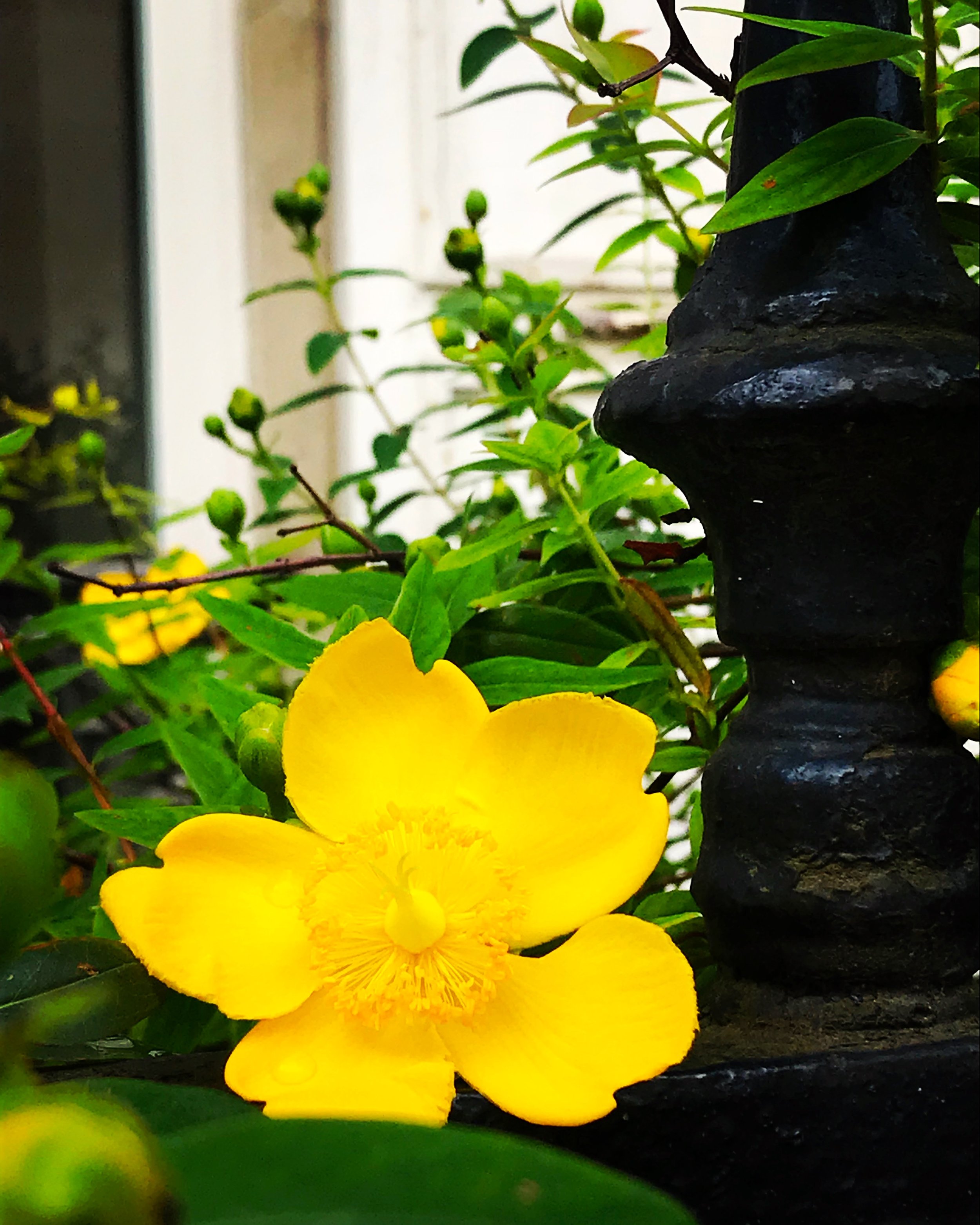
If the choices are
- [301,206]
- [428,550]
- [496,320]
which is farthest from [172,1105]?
[301,206]

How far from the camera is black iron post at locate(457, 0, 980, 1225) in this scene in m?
0.29

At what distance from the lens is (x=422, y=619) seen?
34 cm

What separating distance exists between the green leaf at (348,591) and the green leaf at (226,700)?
0.05 metres

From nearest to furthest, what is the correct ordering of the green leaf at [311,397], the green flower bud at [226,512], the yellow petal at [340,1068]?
the yellow petal at [340,1068] → the green flower bud at [226,512] → the green leaf at [311,397]

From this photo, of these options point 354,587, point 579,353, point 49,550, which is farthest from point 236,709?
point 49,550

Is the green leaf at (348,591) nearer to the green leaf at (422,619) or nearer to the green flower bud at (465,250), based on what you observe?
the green leaf at (422,619)

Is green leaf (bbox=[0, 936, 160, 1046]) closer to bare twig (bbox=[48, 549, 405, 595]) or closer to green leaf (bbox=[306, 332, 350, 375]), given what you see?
bare twig (bbox=[48, 549, 405, 595])

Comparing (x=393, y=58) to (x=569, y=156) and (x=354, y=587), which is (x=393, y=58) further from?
(x=354, y=587)

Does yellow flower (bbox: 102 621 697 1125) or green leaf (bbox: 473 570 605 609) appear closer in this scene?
yellow flower (bbox: 102 621 697 1125)

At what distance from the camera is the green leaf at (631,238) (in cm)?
55

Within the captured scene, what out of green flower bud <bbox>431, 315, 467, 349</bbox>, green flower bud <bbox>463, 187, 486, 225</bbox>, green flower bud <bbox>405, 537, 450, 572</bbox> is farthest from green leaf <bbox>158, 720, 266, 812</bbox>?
green flower bud <bbox>463, 187, 486, 225</bbox>

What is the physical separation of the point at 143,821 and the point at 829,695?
0.70ft

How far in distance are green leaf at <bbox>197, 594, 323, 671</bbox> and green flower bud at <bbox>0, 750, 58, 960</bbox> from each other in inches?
8.6

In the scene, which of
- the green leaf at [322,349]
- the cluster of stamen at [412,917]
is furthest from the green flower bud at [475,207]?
the cluster of stamen at [412,917]
